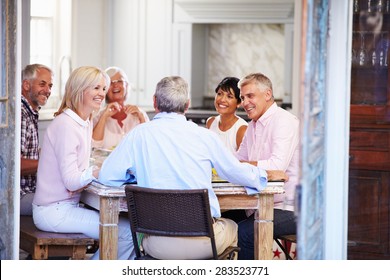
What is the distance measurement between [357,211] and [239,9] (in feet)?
18.3

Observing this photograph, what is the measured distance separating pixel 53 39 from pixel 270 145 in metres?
4.32

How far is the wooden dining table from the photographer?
4.96 m

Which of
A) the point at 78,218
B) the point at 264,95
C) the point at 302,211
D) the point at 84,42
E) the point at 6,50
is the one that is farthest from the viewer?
the point at 84,42

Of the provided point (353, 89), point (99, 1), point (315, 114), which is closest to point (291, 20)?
point (99, 1)

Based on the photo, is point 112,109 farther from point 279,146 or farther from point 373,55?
point 373,55

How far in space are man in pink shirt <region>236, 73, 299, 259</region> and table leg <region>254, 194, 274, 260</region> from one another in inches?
15.3

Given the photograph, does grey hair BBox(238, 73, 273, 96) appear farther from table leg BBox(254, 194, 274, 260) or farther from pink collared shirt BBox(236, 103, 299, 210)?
table leg BBox(254, 194, 274, 260)

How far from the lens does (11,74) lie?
15.6 ft

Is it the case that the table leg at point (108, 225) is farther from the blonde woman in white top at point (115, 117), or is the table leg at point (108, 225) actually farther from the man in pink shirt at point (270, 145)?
the blonde woman in white top at point (115, 117)

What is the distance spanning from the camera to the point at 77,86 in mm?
5559

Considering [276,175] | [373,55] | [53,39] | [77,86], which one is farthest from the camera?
[53,39]

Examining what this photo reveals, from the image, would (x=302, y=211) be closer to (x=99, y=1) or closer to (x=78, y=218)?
(x=78, y=218)

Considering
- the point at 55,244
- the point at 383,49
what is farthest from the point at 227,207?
the point at 383,49

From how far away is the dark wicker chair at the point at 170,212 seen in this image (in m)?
4.62
